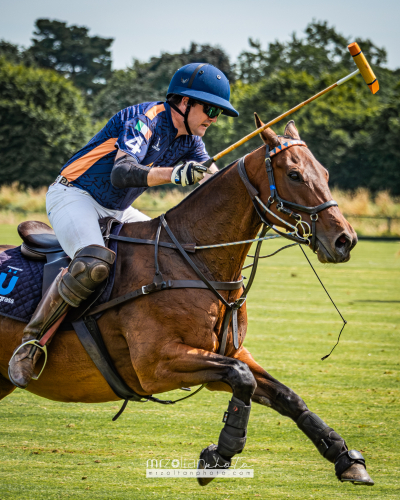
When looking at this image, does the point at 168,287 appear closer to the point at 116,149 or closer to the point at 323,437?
the point at 116,149

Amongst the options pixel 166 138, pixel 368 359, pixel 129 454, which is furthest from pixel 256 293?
pixel 166 138

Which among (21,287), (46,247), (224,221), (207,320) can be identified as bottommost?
(207,320)

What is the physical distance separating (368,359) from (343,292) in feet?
19.1

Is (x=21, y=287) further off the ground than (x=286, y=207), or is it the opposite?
(x=21, y=287)

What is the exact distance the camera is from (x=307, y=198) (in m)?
3.63

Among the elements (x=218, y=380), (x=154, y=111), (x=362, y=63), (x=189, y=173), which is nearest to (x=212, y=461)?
(x=218, y=380)

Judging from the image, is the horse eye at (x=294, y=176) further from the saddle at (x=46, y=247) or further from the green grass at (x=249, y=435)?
the green grass at (x=249, y=435)

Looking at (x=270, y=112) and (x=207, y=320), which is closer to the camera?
(x=207, y=320)

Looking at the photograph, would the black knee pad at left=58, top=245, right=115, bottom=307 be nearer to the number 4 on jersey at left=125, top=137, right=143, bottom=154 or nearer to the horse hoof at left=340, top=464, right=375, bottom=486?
the number 4 on jersey at left=125, top=137, right=143, bottom=154

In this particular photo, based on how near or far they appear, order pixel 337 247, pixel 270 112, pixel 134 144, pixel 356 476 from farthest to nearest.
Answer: pixel 270 112 < pixel 134 144 < pixel 356 476 < pixel 337 247

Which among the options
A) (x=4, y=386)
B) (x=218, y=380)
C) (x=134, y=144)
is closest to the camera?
(x=218, y=380)

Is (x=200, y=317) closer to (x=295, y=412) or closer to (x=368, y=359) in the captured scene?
(x=295, y=412)

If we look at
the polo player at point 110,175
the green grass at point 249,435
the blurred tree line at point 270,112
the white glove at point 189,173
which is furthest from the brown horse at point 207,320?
the blurred tree line at point 270,112

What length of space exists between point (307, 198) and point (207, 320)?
0.93 metres
